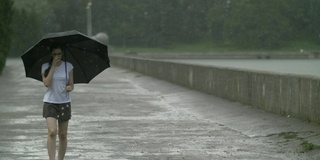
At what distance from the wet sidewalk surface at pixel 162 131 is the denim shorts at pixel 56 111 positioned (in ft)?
5.63

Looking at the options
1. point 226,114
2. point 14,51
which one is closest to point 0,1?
point 226,114

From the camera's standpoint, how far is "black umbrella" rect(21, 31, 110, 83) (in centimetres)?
1138

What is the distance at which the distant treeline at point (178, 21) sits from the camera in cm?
7144

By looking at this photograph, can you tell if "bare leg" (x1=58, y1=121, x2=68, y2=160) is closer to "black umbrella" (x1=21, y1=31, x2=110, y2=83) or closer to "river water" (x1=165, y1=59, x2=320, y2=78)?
"black umbrella" (x1=21, y1=31, x2=110, y2=83)

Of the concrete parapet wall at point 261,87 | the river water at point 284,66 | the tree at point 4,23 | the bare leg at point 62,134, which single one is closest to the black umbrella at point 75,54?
the bare leg at point 62,134

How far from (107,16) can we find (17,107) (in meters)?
117

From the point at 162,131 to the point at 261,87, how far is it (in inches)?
142

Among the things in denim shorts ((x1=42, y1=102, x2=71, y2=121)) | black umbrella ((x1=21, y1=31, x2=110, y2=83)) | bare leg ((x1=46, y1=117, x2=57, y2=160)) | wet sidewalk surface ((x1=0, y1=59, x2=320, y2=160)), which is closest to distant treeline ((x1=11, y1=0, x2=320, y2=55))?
wet sidewalk surface ((x1=0, y1=59, x2=320, y2=160))

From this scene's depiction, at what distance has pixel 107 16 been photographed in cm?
13975

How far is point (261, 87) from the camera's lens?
19.6 m

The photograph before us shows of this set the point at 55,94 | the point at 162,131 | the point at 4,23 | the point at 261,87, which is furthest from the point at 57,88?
the point at 4,23

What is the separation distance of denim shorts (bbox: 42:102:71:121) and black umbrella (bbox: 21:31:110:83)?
0.73m

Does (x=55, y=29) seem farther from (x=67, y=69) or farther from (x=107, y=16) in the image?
(x=67, y=69)

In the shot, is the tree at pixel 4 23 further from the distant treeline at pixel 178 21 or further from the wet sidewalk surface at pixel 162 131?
the distant treeline at pixel 178 21
